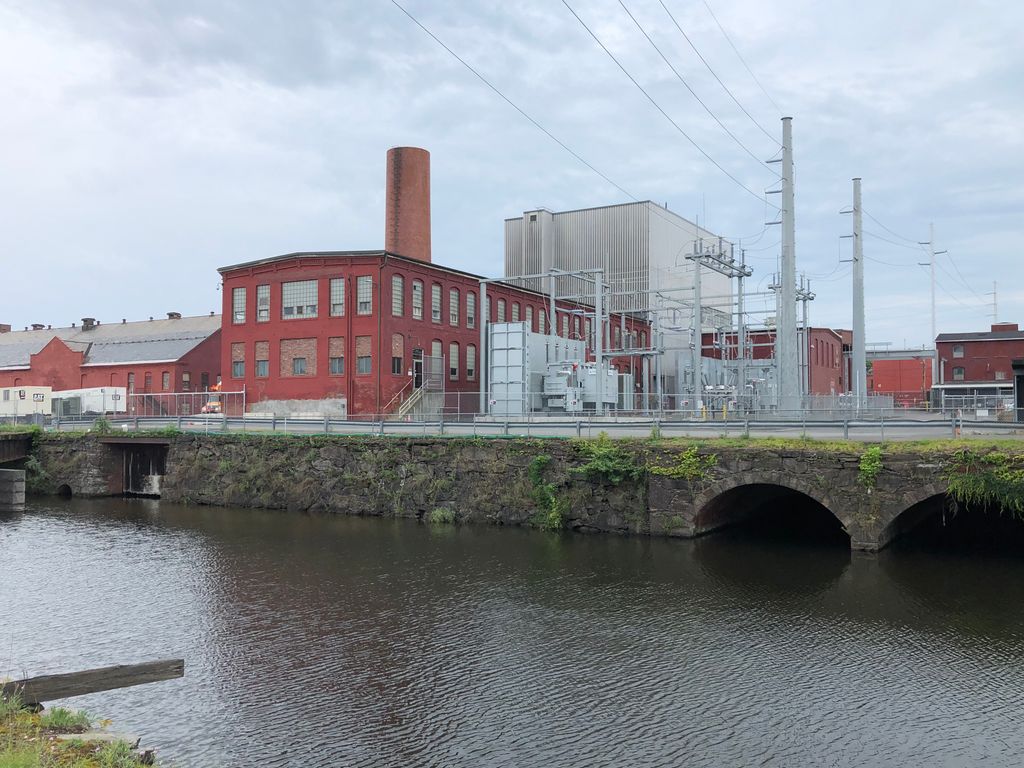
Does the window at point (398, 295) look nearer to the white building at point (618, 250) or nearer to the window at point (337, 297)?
the window at point (337, 297)

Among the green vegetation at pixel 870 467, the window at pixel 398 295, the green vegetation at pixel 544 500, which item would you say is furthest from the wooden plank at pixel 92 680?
the window at pixel 398 295

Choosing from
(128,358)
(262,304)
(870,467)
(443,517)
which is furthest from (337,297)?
(870,467)

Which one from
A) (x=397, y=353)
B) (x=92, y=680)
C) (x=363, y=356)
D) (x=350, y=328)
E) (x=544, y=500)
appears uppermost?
(x=350, y=328)

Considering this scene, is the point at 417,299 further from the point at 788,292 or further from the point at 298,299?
the point at 788,292

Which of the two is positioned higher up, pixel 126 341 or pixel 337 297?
pixel 337 297

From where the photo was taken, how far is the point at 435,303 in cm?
4572

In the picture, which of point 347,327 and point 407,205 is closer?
point 347,327

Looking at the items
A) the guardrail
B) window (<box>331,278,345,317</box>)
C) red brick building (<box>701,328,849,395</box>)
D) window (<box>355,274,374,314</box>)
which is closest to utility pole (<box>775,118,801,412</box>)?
the guardrail

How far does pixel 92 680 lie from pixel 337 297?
35.7m

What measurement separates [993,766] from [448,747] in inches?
243

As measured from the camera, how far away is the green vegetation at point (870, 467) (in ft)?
64.2

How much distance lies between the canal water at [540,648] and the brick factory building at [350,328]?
1961cm

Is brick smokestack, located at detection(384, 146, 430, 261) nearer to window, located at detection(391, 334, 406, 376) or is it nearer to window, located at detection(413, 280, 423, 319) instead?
window, located at detection(413, 280, 423, 319)

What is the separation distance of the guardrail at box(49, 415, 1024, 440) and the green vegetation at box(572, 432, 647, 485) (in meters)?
1.25
